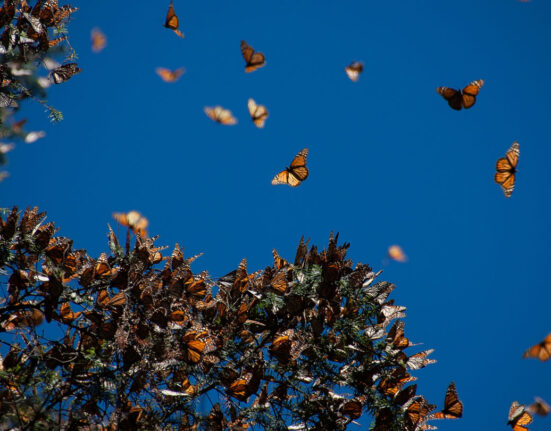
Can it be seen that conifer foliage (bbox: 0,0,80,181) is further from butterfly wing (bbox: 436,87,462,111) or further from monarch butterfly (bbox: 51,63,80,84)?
butterfly wing (bbox: 436,87,462,111)

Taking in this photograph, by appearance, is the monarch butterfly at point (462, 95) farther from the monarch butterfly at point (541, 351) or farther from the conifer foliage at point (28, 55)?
the conifer foliage at point (28, 55)

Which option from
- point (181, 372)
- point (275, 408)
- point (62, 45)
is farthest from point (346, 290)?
point (62, 45)

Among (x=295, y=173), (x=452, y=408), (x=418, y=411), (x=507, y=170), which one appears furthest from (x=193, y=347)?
(x=507, y=170)

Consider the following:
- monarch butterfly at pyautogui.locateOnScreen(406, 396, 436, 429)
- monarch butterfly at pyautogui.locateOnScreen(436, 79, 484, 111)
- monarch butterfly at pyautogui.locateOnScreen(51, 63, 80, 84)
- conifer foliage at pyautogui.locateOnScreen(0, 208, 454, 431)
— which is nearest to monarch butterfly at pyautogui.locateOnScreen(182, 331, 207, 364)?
conifer foliage at pyautogui.locateOnScreen(0, 208, 454, 431)

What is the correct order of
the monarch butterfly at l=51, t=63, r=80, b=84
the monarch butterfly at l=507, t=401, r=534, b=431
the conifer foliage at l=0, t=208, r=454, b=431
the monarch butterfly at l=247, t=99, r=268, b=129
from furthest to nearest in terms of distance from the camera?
the monarch butterfly at l=247, t=99, r=268, b=129
the monarch butterfly at l=51, t=63, r=80, b=84
the monarch butterfly at l=507, t=401, r=534, b=431
the conifer foliage at l=0, t=208, r=454, b=431

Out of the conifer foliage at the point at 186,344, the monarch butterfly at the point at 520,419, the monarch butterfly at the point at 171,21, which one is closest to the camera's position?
the conifer foliage at the point at 186,344

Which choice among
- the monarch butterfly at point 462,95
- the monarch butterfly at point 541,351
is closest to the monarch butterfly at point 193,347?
the monarch butterfly at point 541,351
